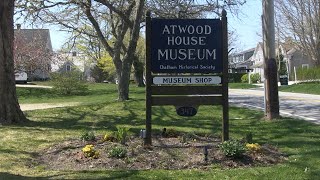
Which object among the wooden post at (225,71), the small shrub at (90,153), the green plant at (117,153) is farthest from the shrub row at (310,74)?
the small shrub at (90,153)

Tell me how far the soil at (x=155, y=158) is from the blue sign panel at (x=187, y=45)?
1508 millimetres

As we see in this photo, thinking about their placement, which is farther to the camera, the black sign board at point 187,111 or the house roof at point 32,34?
the house roof at point 32,34

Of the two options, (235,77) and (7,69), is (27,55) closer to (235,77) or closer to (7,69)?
(7,69)

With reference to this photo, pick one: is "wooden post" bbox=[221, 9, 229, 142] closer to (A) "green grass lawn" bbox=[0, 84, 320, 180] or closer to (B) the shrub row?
(A) "green grass lawn" bbox=[0, 84, 320, 180]

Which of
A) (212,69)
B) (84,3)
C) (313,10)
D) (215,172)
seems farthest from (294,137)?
(313,10)

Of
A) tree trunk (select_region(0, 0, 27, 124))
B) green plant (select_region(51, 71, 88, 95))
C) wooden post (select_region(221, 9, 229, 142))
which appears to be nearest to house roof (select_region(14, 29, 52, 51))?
green plant (select_region(51, 71, 88, 95))

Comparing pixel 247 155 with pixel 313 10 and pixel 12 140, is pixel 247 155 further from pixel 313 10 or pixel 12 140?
pixel 313 10

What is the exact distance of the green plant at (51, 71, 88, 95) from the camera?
35.3 metres

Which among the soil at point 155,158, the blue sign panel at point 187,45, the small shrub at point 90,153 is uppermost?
the blue sign panel at point 187,45

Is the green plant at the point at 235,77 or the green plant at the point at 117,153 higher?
the green plant at the point at 235,77

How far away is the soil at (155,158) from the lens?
7145 millimetres

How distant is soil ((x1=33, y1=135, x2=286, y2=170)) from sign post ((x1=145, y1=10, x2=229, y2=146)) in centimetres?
60

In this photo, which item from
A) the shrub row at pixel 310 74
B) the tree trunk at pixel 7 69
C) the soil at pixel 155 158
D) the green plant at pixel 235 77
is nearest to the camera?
the soil at pixel 155 158

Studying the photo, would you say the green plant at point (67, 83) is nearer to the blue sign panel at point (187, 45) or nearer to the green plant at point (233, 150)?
the blue sign panel at point (187, 45)
